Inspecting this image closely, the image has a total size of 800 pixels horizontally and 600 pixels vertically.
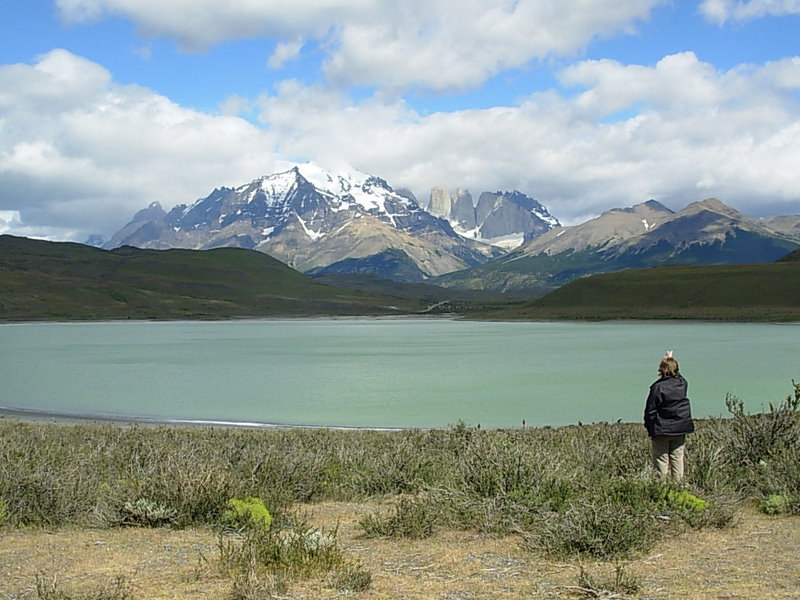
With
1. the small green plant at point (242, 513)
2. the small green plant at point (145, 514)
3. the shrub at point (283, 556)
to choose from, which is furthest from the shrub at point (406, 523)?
the small green plant at point (145, 514)

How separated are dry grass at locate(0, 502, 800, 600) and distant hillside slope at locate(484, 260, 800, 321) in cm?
12747

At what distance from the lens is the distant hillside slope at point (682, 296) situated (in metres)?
139

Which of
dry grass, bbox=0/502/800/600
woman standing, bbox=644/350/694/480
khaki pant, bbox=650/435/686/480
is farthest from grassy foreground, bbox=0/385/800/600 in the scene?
woman standing, bbox=644/350/694/480

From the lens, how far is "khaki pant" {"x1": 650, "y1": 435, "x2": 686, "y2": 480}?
451 inches

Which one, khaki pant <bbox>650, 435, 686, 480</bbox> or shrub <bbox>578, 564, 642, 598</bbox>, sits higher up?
khaki pant <bbox>650, 435, 686, 480</bbox>

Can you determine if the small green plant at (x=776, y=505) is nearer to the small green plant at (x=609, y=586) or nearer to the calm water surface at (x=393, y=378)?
the small green plant at (x=609, y=586)

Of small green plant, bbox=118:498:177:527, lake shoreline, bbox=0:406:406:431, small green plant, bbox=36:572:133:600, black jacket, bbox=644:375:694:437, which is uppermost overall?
black jacket, bbox=644:375:694:437

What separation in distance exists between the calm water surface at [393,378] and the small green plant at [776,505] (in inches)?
836

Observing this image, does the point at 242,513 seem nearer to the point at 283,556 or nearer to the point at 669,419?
the point at 283,556

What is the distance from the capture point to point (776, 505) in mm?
10641

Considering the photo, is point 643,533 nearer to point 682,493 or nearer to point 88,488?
point 682,493

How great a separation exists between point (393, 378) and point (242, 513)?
42.0m

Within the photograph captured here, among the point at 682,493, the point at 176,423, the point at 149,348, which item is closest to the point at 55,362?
the point at 149,348

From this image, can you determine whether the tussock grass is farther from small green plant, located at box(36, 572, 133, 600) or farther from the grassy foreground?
small green plant, located at box(36, 572, 133, 600)
